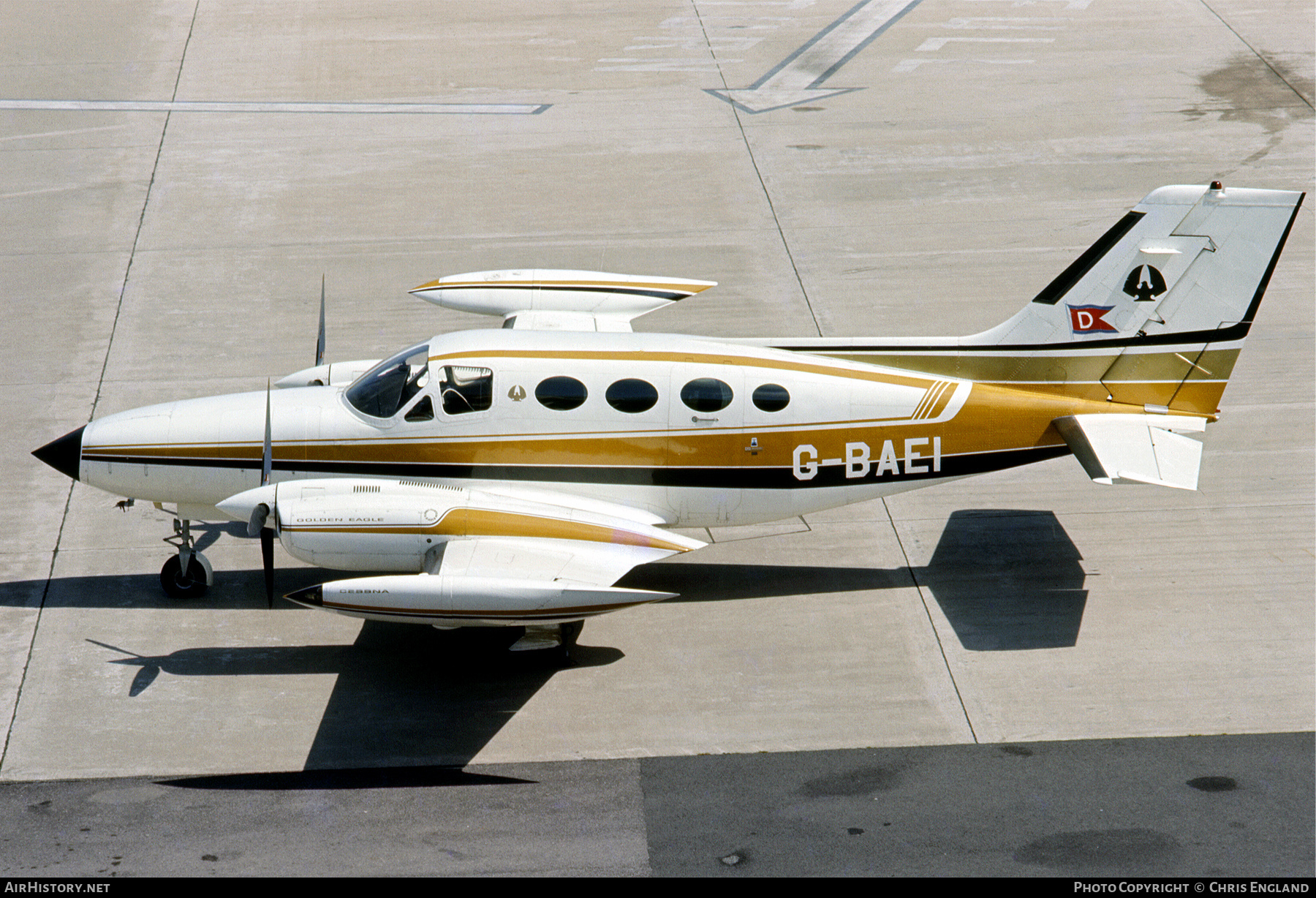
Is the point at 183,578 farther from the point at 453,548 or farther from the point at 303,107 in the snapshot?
the point at 303,107

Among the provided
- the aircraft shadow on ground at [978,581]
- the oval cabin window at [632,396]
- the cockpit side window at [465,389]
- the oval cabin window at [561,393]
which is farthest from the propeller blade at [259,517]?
the aircraft shadow on ground at [978,581]

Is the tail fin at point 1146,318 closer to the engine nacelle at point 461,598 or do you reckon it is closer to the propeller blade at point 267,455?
the engine nacelle at point 461,598

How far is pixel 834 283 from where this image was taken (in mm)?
20188

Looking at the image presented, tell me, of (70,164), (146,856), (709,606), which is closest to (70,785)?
(146,856)

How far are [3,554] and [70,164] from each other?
1234 cm

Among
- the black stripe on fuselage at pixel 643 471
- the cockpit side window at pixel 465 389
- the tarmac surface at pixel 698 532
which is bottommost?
the tarmac surface at pixel 698 532

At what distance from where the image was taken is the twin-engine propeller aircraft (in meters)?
13.2

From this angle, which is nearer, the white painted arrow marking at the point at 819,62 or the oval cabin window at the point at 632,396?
the oval cabin window at the point at 632,396

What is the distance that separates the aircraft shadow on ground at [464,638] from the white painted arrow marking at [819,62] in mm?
13966

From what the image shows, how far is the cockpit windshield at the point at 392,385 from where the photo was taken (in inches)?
518

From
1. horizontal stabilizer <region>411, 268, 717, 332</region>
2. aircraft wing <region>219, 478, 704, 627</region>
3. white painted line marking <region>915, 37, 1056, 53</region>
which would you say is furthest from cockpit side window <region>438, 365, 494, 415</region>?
white painted line marking <region>915, 37, 1056, 53</region>

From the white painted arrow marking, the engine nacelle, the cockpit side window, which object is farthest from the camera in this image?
the white painted arrow marking

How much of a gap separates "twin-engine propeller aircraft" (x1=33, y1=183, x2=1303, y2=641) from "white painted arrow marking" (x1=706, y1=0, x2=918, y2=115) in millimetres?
13783

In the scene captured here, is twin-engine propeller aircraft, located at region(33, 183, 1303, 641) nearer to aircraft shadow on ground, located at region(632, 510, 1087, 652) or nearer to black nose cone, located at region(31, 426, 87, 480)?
black nose cone, located at region(31, 426, 87, 480)
